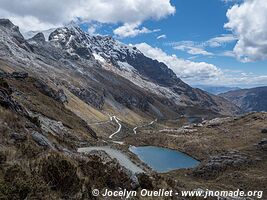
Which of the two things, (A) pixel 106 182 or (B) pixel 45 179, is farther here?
(A) pixel 106 182

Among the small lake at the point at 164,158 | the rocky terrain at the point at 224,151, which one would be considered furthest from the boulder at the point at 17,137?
the small lake at the point at 164,158

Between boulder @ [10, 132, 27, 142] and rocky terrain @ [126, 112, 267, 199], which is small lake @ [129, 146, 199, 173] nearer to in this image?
rocky terrain @ [126, 112, 267, 199]

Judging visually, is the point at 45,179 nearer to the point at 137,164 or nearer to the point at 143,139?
the point at 137,164

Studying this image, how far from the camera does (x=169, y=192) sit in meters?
25.1

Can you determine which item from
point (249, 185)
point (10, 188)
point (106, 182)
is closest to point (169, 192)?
point (106, 182)

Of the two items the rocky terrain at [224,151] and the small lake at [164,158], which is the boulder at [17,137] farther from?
the small lake at [164,158]

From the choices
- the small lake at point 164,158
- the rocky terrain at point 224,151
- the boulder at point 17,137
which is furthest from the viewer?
the small lake at point 164,158

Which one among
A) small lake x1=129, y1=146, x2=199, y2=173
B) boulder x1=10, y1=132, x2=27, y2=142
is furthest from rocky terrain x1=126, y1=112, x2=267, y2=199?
boulder x1=10, y1=132, x2=27, y2=142

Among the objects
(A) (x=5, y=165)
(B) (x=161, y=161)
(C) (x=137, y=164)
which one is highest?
(A) (x=5, y=165)

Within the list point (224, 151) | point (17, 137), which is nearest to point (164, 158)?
point (224, 151)

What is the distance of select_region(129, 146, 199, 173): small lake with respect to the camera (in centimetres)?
11022

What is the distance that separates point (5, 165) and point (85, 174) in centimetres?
558

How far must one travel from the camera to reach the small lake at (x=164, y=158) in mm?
110219

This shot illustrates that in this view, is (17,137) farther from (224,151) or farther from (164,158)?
(224,151)
